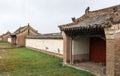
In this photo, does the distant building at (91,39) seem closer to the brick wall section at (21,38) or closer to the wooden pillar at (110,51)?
the wooden pillar at (110,51)

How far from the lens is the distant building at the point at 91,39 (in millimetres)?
10453

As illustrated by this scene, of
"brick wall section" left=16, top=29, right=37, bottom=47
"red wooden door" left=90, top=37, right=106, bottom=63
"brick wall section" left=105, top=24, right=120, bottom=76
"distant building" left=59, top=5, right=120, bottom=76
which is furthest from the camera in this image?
"brick wall section" left=16, top=29, right=37, bottom=47

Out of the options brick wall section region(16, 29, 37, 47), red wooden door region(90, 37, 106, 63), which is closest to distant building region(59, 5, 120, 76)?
red wooden door region(90, 37, 106, 63)

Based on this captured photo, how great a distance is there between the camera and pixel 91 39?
54.6ft

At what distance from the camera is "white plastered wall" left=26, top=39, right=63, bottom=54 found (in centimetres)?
2138

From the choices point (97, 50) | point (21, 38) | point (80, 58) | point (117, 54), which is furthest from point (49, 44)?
Answer: point (21, 38)

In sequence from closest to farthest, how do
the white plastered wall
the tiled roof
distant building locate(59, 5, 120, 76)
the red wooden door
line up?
distant building locate(59, 5, 120, 76), the tiled roof, the red wooden door, the white plastered wall

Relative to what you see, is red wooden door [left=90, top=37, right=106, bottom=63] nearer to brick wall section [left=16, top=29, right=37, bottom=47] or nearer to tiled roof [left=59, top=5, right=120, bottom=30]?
tiled roof [left=59, top=5, right=120, bottom=30]

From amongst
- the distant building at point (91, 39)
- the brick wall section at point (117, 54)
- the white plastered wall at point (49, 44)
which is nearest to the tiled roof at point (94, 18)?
the distant building at point (91, 39)

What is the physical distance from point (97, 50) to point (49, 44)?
9.73 metres

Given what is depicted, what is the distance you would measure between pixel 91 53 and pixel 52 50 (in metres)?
7.60

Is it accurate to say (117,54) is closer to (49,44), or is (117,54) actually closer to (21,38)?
(49,44)

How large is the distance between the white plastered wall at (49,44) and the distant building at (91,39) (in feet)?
16.2

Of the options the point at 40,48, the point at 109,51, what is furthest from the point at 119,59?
the point at 40,48
